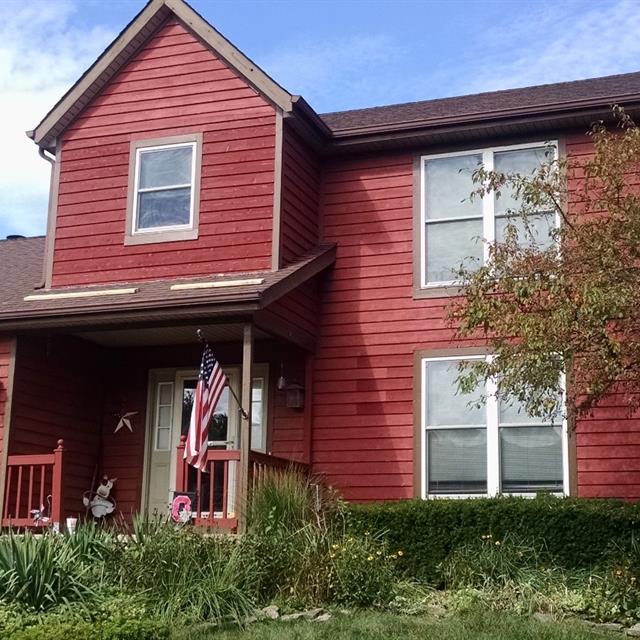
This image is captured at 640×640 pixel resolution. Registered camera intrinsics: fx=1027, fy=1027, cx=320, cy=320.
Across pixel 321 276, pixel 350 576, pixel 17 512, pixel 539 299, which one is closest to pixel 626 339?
pixel 539 299

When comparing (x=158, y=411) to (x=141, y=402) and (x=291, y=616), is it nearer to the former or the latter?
(x=141, y=402)

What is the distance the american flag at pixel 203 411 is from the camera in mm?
11359

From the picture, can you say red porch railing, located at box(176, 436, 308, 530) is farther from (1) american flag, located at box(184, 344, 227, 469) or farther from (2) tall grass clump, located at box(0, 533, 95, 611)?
(2) tall grass clump, located at box(0, 533, 95, 611)

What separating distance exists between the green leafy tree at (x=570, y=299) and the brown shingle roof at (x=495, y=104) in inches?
114

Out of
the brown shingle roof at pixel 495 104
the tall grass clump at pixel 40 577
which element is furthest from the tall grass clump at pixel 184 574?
the brown shingle roof at pixel 495 104

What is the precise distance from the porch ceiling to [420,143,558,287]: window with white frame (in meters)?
2.51

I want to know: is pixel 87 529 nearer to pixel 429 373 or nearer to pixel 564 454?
pixel 429 373

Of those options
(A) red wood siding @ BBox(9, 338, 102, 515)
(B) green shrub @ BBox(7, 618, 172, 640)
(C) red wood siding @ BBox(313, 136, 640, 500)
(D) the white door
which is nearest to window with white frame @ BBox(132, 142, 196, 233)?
(C) red wood siding @ BBox(313, 136, 640, 500)

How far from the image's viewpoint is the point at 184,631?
880 cm

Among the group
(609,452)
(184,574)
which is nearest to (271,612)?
(184,574)

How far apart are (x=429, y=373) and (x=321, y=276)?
79.7 inches

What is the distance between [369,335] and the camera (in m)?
13.5

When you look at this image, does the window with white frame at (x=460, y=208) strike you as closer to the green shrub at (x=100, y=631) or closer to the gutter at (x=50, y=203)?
the gutter at (x=50, y=203)

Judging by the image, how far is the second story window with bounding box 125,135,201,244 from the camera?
13.6 m
